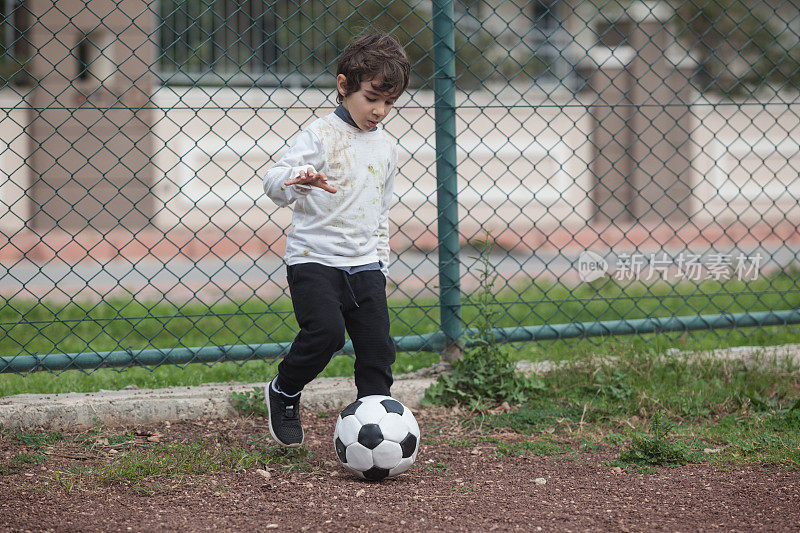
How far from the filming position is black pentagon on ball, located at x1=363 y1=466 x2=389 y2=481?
2.71 metres

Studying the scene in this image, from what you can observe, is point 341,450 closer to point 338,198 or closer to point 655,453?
point 338,198

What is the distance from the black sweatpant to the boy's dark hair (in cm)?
62

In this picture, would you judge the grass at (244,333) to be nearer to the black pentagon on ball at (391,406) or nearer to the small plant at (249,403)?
the small plant at (249,403)

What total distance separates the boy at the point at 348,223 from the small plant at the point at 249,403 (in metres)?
0.48

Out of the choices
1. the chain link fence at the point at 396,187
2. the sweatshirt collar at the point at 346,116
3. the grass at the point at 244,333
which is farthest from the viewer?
the chain link fence at the point at 396,187

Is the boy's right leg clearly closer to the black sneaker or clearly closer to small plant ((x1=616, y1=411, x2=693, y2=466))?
the black sneaker

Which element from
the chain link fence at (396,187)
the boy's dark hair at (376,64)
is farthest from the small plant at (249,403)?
the boy's dark hair at (376,64)

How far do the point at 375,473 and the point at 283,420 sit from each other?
0.46m

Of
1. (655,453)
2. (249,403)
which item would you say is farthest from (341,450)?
(655,453)

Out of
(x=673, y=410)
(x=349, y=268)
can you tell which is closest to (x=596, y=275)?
(x=673, y=410)

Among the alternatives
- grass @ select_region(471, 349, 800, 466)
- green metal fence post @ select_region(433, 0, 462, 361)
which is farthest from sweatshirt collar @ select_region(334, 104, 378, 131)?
grass @ select_region(471, 349, 800, 466)

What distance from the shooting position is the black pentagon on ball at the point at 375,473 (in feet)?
8.91

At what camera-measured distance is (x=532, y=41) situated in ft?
42.6

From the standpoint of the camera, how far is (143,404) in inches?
130
